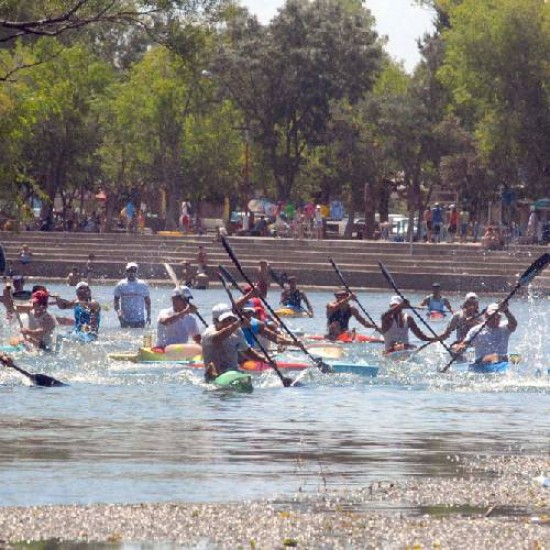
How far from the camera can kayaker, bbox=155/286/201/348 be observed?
30.1 m

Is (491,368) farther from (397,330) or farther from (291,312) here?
(291,312)

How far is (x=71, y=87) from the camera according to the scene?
267 ft

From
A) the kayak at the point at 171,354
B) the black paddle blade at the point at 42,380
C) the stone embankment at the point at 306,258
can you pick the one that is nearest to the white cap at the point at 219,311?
the black paddle blade at the point at 42,380

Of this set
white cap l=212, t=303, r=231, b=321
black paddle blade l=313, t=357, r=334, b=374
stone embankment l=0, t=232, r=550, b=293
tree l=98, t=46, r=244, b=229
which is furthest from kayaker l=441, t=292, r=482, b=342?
tree l=98, t=46, r=244, b=229

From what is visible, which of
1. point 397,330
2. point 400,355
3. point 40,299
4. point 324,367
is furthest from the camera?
point 397,330

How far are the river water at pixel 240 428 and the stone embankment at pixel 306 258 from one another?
94.0 feet

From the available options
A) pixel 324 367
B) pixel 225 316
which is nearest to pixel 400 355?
pixel 324 367

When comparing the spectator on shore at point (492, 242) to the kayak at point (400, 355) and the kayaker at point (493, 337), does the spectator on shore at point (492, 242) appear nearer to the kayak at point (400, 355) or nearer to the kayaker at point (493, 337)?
the kayak at point (400, 355)

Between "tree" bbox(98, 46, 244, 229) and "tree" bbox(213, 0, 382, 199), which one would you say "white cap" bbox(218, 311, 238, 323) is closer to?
"tree" bbox(98, 46, 244, 229)

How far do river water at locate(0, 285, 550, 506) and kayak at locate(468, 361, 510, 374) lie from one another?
20cm

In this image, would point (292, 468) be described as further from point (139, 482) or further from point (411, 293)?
point (411, 293)

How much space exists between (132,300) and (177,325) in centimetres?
634

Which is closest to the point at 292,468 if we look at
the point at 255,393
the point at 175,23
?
the point at 255,393

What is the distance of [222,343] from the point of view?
1016 inches
